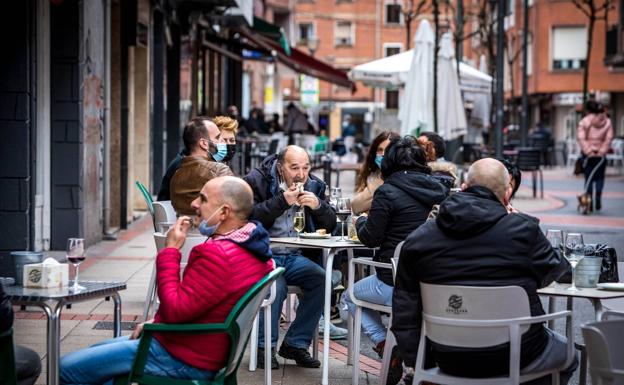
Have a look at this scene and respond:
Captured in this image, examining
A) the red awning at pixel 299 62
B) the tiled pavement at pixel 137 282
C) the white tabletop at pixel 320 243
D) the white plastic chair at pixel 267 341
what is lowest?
the tiled pavement at pixel 137 282

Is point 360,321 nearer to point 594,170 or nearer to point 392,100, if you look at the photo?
point 594,170

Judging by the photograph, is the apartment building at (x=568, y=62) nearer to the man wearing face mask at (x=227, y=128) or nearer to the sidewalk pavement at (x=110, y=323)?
the sidewalk pavement at (x=110, y=323)

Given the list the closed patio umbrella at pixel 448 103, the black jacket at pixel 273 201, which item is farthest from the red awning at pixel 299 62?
the black jacket at pixel 273 201

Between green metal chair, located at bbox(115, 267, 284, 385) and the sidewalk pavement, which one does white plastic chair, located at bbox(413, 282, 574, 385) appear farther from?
the sidewalk pavement

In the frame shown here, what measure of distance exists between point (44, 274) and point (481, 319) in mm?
2023

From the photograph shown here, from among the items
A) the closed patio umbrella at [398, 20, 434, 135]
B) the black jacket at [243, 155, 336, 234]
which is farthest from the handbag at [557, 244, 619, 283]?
the closed patio umbrella at [398, 20, 434, 135]

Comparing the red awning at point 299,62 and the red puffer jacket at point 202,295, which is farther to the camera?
the red awning at point 299,62

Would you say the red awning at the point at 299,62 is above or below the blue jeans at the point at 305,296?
above

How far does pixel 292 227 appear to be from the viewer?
8938mm

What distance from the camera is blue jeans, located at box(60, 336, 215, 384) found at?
5.48 meters

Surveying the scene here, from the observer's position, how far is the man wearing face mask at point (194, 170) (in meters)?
9.03

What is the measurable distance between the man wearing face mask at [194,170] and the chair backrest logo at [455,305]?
11.3 feet

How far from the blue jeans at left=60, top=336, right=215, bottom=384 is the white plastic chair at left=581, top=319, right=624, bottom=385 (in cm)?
162

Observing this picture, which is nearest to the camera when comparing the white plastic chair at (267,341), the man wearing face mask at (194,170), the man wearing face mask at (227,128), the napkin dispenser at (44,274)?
the napkin dispenser at (44,274)
